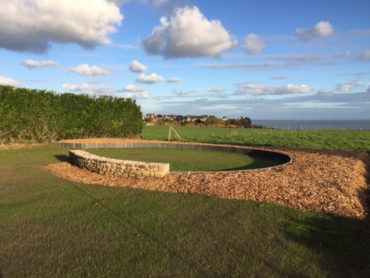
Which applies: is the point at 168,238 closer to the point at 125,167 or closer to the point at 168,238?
the point at 168,238

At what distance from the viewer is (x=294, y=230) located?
5598 millimetres

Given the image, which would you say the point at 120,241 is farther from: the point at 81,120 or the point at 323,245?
the point at 81,120

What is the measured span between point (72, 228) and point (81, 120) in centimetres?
1705

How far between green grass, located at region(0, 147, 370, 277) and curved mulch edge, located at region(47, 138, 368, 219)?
51cm

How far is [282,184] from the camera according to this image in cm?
830

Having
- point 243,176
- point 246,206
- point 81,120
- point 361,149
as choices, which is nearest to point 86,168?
point 243,176

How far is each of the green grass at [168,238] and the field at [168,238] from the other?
15mm

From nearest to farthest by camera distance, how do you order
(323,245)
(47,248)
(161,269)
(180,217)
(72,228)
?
(161,269) → (47,248) → (323,245) → (72,228) → (180,217)

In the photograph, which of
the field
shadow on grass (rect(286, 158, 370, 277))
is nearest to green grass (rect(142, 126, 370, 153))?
shadow on grass (rect(286, 158, 370, 277))

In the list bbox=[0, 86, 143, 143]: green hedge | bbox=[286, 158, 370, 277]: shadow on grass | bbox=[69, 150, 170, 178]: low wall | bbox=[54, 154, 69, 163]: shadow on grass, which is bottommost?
bbox=[286, 158, 370, 277]: shadow on grass

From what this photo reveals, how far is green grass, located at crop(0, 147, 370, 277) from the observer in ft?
13.8

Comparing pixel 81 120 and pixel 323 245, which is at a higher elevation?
pixel 81 120

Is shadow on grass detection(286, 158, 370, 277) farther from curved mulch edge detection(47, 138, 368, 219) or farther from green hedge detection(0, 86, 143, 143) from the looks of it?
green hedge detection(0, 86, 143, 143)

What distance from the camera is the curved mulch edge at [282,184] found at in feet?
23.4
